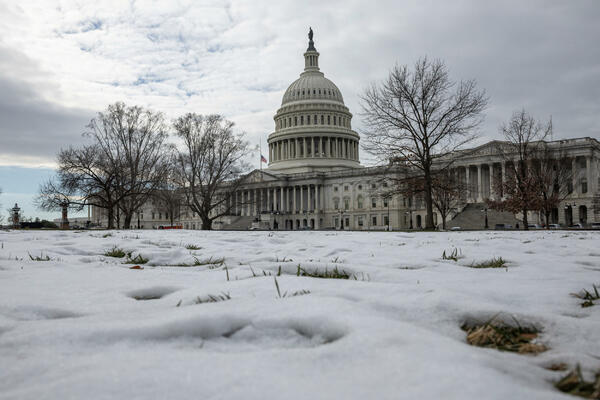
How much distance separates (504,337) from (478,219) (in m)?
64.0

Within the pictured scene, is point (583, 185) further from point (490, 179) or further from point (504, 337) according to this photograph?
point (504, 337)

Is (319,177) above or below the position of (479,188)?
above

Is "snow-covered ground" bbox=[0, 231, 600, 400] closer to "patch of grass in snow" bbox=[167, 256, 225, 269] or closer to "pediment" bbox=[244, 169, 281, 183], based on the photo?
"patch of grass in snow" bbox=[167, 256, 225, 269]

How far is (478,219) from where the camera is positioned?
60719 mm

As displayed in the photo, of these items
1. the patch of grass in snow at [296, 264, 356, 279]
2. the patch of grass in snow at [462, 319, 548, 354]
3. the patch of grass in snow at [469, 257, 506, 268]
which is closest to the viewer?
the patch of grass in snow at [462, 319, 548, 354]

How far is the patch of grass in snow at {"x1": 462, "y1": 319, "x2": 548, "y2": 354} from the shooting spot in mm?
1703

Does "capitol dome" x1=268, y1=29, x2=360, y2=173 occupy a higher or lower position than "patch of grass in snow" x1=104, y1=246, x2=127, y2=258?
higher

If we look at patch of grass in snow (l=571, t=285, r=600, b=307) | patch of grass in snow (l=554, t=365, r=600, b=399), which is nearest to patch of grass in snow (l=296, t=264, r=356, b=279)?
patch of grass in snow (l=571, t=285, r=600, b=307)

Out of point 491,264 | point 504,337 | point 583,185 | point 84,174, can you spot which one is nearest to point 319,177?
point 583,185

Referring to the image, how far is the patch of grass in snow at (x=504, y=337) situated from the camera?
170 cm

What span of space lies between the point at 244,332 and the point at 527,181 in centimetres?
3355

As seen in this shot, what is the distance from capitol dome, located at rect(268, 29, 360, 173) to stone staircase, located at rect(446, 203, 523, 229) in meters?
35.8

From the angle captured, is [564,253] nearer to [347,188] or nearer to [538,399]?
[538,399]

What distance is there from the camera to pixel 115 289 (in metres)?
3.01
